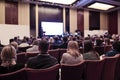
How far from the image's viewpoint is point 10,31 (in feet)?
40.4

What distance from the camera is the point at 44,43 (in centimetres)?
298

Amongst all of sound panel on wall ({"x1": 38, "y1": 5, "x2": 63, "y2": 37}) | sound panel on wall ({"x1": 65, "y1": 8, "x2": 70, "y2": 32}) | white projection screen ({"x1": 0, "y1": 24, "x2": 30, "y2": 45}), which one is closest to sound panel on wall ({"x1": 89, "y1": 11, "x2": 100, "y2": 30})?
sound panel on wall ({"x1": 65, "y1": 8, "x2": 70, "y2": 32})

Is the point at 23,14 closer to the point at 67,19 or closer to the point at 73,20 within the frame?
the point at 67,19

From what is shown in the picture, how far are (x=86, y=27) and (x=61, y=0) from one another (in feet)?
17.5

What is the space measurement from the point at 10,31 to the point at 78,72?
10309 millimetres

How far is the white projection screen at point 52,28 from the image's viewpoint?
15188mm

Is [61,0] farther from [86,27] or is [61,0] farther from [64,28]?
[86,27]

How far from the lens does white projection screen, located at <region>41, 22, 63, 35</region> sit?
15188 mm

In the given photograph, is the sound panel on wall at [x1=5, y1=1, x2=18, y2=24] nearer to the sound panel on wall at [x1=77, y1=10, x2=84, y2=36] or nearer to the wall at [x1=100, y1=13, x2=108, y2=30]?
the sound panel on wall at [x1=77, y1=10, x2=84, y2=36]

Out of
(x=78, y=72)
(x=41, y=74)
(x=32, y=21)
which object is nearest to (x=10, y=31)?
(x=32, y=21)

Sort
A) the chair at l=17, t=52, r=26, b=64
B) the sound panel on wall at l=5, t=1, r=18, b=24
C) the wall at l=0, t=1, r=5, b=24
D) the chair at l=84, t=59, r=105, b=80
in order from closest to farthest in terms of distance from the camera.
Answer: the chair at l=84, t=59, r=105, b=80, the chair at l=17, t=52, r=26, b=64, the wall at l=0, t=1, r=5, b=24, the sound panel on wall at l=5, t=1, r=18, b=24

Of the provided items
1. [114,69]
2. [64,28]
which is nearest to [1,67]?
[114,69]

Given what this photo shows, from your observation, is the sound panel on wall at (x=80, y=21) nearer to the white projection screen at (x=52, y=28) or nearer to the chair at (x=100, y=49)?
the white projection screen at (x=52, y=28)

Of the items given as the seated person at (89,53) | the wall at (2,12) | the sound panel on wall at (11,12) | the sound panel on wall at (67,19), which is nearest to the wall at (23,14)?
the sound panel on wall at (11,12)
